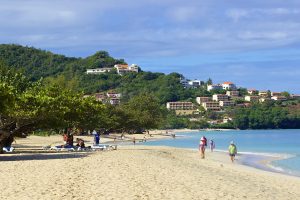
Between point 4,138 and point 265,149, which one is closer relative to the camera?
point 4,138

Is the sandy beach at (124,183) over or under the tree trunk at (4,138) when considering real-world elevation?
under

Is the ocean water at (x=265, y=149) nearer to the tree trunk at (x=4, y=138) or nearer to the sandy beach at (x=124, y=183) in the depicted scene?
the sandy beach at (x=124, y=183)

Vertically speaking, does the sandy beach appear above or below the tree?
below

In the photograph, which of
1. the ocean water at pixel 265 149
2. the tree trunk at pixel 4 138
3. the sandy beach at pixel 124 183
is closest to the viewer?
the sandy beach at pixel 124 183

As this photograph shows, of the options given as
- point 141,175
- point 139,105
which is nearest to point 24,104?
point 141,175

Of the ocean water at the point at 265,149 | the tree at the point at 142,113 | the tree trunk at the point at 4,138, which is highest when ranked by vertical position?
the tree at the point at 142,113

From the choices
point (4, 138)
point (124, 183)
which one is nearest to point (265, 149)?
point (4, 138)

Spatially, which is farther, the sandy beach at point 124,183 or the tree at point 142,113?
the tree at point 142,113

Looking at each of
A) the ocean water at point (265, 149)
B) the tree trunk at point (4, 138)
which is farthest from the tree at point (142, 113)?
the tree trunk at point (4, 138)

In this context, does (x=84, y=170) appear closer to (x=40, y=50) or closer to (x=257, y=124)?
(x=257, y=124)

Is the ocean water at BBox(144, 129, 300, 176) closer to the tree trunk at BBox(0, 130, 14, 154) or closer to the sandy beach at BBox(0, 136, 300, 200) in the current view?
the sandy beach at BBox(0, 136, 300, 200)

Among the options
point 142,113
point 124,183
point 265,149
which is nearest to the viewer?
point 124,183

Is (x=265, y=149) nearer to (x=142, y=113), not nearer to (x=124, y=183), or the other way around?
(x=124, y=183)

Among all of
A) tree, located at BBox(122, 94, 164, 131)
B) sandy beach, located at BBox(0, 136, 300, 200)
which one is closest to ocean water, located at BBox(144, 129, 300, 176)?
sandy beach, located at BBox(0, 136, 300, 200)
